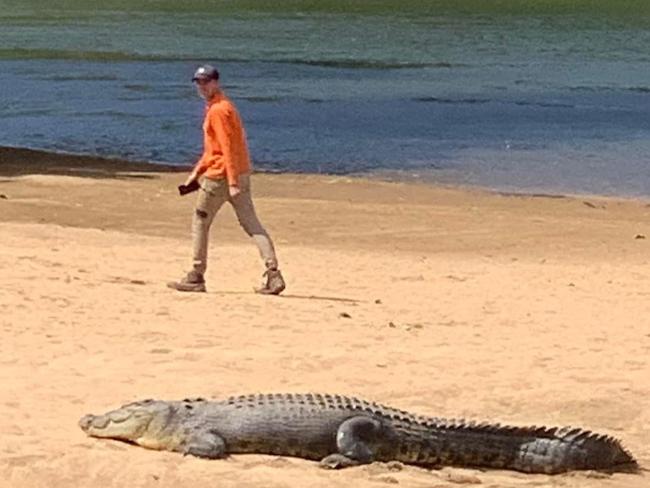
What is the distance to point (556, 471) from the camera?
8273 mm

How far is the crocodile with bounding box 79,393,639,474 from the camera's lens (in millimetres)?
8125

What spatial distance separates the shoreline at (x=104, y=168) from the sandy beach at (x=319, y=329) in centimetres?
430

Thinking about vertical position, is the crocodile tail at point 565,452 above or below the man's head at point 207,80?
below

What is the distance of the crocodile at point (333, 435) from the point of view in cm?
812

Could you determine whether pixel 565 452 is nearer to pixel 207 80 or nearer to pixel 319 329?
pixel 319 329

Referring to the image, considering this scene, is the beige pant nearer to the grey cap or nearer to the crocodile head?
the grey cap

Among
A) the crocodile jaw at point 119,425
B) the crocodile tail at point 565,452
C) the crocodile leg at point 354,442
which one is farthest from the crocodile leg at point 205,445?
the crocodile tail at point 565,452

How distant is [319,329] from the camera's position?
11.6m

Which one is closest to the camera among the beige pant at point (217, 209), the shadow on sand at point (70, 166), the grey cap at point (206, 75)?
the grey cap at point (206, 75)

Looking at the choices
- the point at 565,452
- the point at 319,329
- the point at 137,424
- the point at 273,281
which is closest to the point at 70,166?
the point at 273,281

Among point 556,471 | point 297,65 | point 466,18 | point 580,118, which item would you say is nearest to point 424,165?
point 580,118

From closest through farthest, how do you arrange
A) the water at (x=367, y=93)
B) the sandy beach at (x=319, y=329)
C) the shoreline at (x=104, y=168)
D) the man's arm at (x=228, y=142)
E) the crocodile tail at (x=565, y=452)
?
the sandy beach at (x=319, y=329) < the crocodile tail at (x=565, y=452) < the man's arm at (x=228, y=142) < the shoreline at (x=104, y=168) < the water at (x=367, y=93)

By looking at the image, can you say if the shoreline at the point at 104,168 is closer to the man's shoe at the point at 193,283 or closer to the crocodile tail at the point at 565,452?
the man's shoe at the point at 193,283

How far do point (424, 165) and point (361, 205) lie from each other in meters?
6.85
